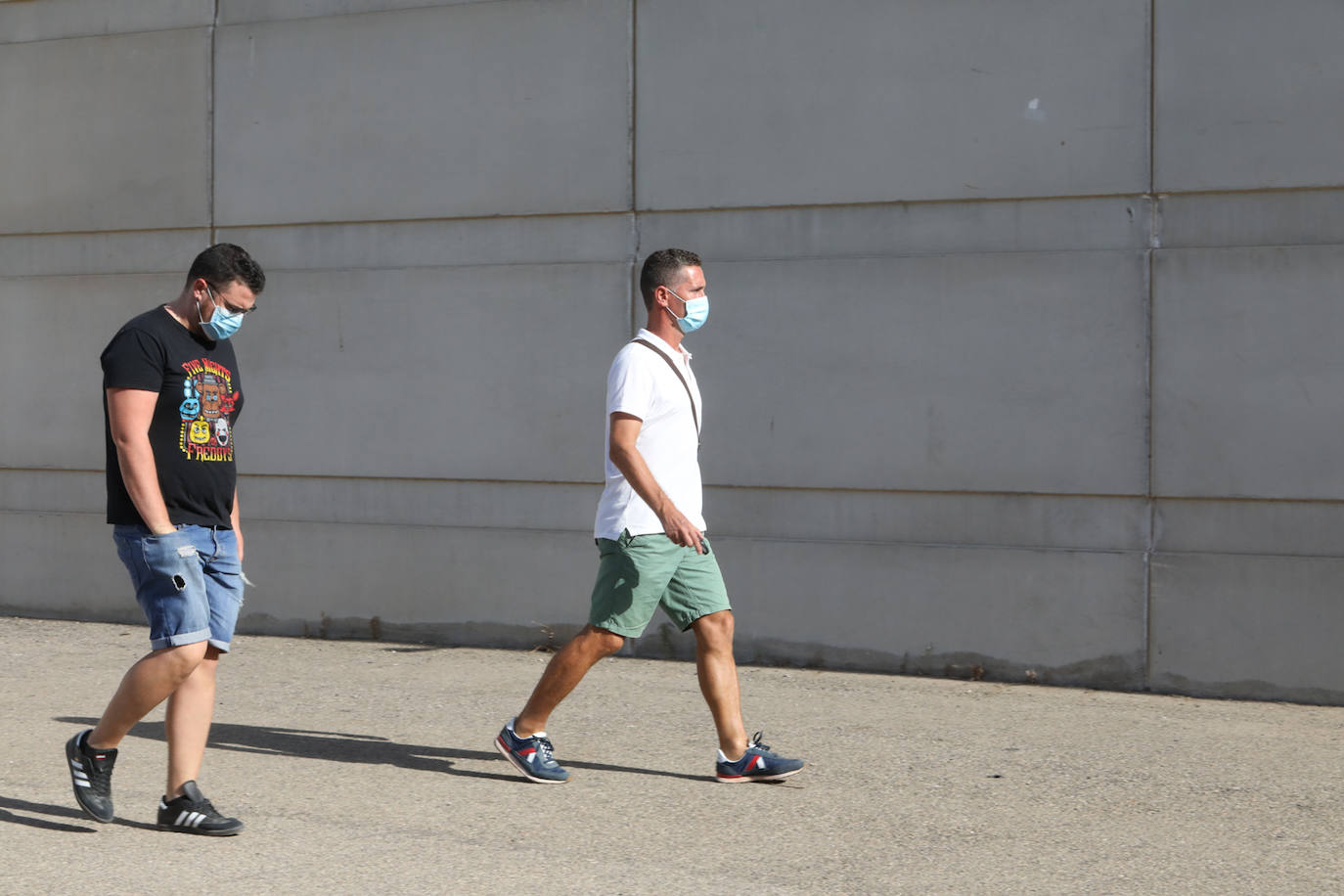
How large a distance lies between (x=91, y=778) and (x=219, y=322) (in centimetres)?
145

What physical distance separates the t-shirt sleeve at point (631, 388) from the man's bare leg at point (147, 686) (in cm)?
155

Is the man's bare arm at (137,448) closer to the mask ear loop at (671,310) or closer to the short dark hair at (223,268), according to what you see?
the short dark hair at (223,268)

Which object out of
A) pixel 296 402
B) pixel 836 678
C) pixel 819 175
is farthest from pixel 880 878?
pixel 296 402

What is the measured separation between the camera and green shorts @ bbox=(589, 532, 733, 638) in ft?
17.1

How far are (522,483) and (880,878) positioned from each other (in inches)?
168

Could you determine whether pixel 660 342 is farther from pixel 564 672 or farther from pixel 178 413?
pixel 178 413

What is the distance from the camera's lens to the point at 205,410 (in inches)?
184

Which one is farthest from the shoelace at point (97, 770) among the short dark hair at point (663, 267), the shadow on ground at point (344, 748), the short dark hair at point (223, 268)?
the short dark hair at point (663, 267)

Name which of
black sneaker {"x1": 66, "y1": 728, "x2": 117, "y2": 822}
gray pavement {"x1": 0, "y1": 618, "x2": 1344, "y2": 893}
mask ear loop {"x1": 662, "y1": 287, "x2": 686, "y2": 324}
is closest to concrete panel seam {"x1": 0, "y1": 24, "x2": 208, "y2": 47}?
gray pavement {"x1": 0, "y1": 618, "x2": 1344, "y2": 893}

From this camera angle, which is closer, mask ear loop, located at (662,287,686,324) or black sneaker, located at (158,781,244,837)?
black sneaker, located at (158,781,244,837)

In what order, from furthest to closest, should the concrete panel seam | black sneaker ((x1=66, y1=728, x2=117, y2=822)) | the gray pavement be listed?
the concrete panel seam, black sneaker ((x1=66, y1=728, x2=117, y2=822)), the gray pavement

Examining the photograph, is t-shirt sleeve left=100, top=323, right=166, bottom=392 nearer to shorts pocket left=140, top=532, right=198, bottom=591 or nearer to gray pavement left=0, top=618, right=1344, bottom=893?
shorts pocket left=140, top=532, right=198, bottom=591

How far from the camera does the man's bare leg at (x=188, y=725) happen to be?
4.65 meters

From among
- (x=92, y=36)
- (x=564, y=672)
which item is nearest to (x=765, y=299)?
(x=564, y=672)
